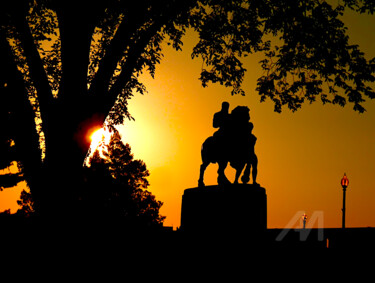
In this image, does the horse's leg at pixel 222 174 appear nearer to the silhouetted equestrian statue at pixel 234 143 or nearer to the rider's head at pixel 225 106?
the silhouetted equestrian statue at pixel 234 143

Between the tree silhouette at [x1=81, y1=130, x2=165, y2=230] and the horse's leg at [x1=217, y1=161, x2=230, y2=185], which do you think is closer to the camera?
the horse's leg at [x1=217, y1=161, x2=230, y2=185]

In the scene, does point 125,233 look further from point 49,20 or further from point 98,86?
point 49,20

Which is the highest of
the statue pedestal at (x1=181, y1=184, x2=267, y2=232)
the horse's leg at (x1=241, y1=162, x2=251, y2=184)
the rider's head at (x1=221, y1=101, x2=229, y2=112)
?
the rider's head at (x1=221, y1=101, x2=229, y2=112)

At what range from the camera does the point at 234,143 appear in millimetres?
13867

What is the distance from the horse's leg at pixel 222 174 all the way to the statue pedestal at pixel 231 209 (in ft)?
0.69

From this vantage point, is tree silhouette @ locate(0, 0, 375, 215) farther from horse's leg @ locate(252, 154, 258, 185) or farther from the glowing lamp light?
the glowing lamp light

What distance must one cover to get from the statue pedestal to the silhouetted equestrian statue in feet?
1.07

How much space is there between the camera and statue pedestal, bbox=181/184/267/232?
44.9 ft

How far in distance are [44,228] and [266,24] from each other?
314 inches

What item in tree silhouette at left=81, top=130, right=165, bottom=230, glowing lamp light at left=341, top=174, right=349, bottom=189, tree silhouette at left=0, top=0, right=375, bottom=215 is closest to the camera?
tree silhouette at left=0, top=0, right=375, bottom=215

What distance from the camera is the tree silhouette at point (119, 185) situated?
40531 mm

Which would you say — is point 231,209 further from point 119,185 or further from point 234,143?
point 119,185

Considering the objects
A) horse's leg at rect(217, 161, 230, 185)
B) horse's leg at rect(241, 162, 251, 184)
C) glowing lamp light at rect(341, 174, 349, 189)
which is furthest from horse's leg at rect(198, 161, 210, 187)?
glowing lamp light at rect(341, 174, 349, 189)

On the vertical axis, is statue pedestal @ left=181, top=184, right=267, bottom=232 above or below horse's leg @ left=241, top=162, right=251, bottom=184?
below
